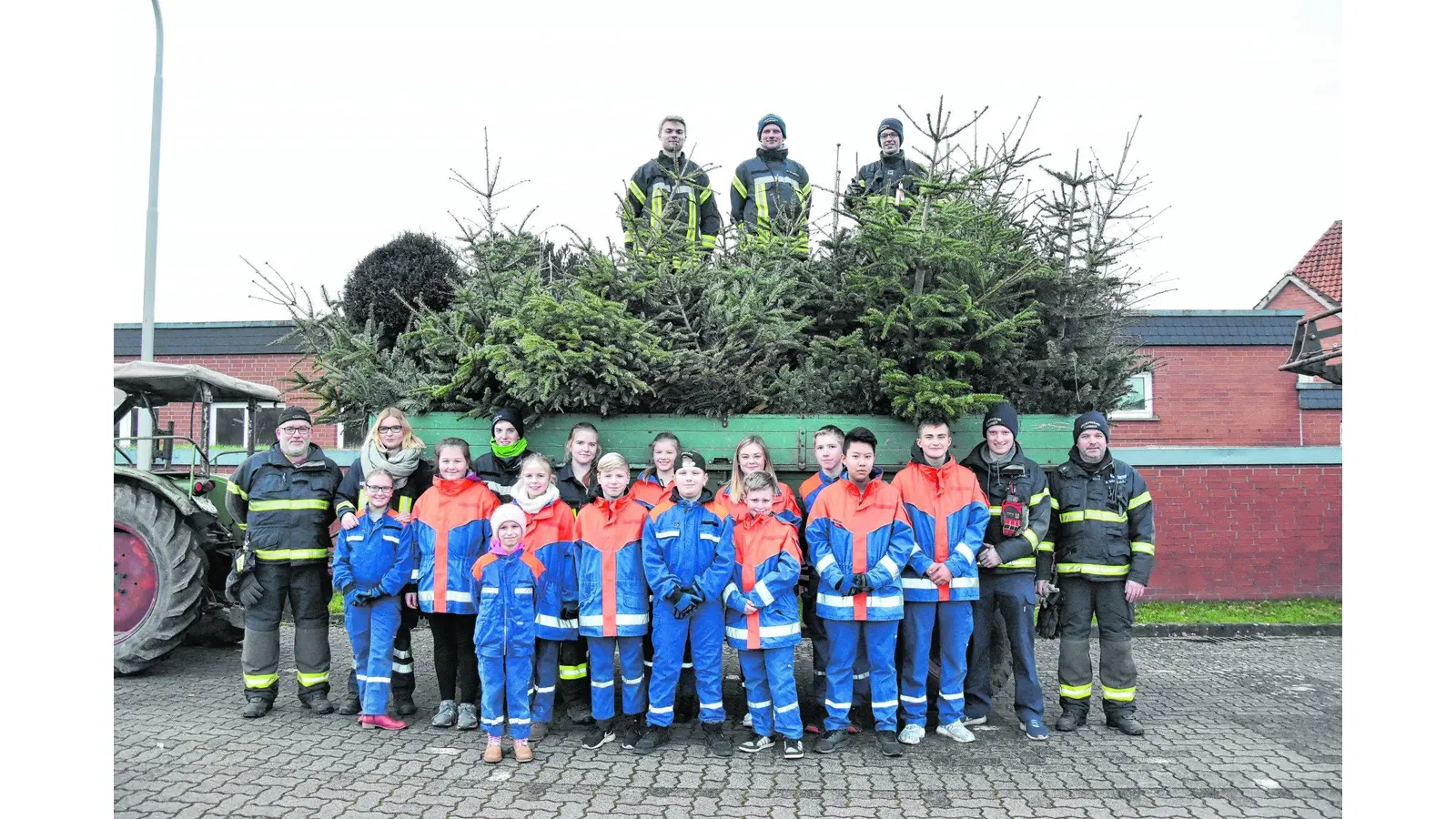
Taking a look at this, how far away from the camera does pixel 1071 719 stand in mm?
5891

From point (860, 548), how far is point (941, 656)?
94 cm

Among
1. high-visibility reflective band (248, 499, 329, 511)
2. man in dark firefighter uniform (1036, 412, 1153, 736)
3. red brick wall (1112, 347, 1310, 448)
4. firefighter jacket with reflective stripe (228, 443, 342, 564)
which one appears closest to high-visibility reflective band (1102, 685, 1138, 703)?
man in dark firefighter uniform (1036, 412, 1153, 736)

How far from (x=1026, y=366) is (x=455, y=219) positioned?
13.7ft

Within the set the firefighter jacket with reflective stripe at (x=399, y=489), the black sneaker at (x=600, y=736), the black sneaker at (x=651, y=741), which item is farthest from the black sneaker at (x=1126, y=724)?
the firefighter jacket with reflective stripe at (x=399, y=489)

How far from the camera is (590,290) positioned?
6.32 m

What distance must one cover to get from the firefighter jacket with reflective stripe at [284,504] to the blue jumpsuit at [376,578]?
0.44 meters

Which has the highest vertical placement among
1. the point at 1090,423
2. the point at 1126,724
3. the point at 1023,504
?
the point at 1090,423

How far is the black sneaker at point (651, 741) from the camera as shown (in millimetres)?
5322

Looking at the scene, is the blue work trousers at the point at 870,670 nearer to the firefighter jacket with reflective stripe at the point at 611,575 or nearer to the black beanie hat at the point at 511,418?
the firefighter jacket with reflective stripe at the point at 611,575

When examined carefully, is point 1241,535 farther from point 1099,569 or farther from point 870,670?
point 870,670

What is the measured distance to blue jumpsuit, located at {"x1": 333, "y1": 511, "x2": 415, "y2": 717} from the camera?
5.71 m

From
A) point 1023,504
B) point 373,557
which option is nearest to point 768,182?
point 1023,504

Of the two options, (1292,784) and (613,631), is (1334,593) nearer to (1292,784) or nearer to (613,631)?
(1292,784)
